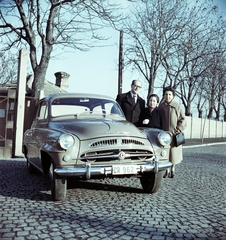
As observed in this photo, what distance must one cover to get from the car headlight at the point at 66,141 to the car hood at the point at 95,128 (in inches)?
5.0

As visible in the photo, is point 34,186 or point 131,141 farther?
point 34,186

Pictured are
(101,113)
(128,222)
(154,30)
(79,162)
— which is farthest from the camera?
(154,30)

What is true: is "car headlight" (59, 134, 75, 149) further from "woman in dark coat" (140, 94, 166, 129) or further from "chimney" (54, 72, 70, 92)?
"chimney" (54, 72, 70, 92)

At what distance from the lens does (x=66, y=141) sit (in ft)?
14.3

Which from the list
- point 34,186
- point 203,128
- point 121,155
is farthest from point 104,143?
point 203,128

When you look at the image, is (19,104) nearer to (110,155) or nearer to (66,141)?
(66,141)

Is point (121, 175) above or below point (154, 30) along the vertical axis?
below

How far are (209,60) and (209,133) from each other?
45.5ft

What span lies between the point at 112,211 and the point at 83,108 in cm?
215

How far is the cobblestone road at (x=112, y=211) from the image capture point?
3.33 metres

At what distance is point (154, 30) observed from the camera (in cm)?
2191

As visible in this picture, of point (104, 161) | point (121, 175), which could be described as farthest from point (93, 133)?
point (121, 175)

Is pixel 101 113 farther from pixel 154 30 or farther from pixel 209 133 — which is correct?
pixel 209 133

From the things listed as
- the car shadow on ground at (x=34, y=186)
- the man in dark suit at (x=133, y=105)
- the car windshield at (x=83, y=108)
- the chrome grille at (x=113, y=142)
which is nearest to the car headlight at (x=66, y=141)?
the chrome grille at (x=113, y=142)
